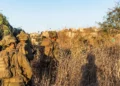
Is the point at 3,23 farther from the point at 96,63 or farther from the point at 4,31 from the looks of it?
the point at 96,63

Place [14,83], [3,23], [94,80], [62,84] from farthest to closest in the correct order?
[3,23] < [94,80] < [62,84] < [14,83]

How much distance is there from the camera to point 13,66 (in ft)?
25.5

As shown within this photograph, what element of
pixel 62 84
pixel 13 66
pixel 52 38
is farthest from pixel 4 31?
pixel 13 66

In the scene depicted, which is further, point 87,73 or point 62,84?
point 87,73

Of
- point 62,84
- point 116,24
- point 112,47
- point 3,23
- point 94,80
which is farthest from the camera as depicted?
point 116,24

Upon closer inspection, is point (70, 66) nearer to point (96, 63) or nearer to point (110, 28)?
point (96, 63)

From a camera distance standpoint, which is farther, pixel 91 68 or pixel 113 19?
pixel 113 19

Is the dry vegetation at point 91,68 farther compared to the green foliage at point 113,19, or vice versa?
the green foliage at point 113,19

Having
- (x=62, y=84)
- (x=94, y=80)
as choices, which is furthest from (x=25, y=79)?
(x=94, y=80)

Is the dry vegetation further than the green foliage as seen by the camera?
No

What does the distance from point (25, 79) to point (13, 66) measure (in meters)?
0.38

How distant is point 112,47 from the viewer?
13727 mm

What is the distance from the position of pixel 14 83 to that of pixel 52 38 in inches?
249

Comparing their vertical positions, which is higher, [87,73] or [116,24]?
[116,24]
